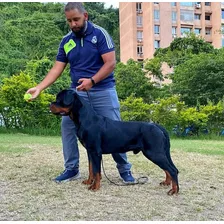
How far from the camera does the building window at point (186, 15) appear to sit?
3833cm

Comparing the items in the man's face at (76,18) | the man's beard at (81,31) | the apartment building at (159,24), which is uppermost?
the apartment building at (159,24)

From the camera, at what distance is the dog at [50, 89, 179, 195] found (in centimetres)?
329

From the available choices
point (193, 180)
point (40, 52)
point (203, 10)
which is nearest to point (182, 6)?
point (203, 10)

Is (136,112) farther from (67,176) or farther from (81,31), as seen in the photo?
(81,31)

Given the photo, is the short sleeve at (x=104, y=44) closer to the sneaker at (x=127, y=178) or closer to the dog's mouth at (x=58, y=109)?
the dog's mouth at (x=58, y=109)

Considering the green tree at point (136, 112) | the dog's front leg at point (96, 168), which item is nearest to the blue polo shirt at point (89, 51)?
the dog's front leg at point (96, 168)

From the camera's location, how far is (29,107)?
11.5 m

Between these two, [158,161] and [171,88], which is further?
[171,88]

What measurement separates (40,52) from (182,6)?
831 inches

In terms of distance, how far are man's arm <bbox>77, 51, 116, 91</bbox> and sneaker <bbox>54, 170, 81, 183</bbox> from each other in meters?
0.95

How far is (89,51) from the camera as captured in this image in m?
3.52

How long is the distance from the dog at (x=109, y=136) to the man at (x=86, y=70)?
193 millimetres

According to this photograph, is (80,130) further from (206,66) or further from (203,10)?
(203,10)

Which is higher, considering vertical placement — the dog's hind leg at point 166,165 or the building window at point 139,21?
the building window at point 139,21
